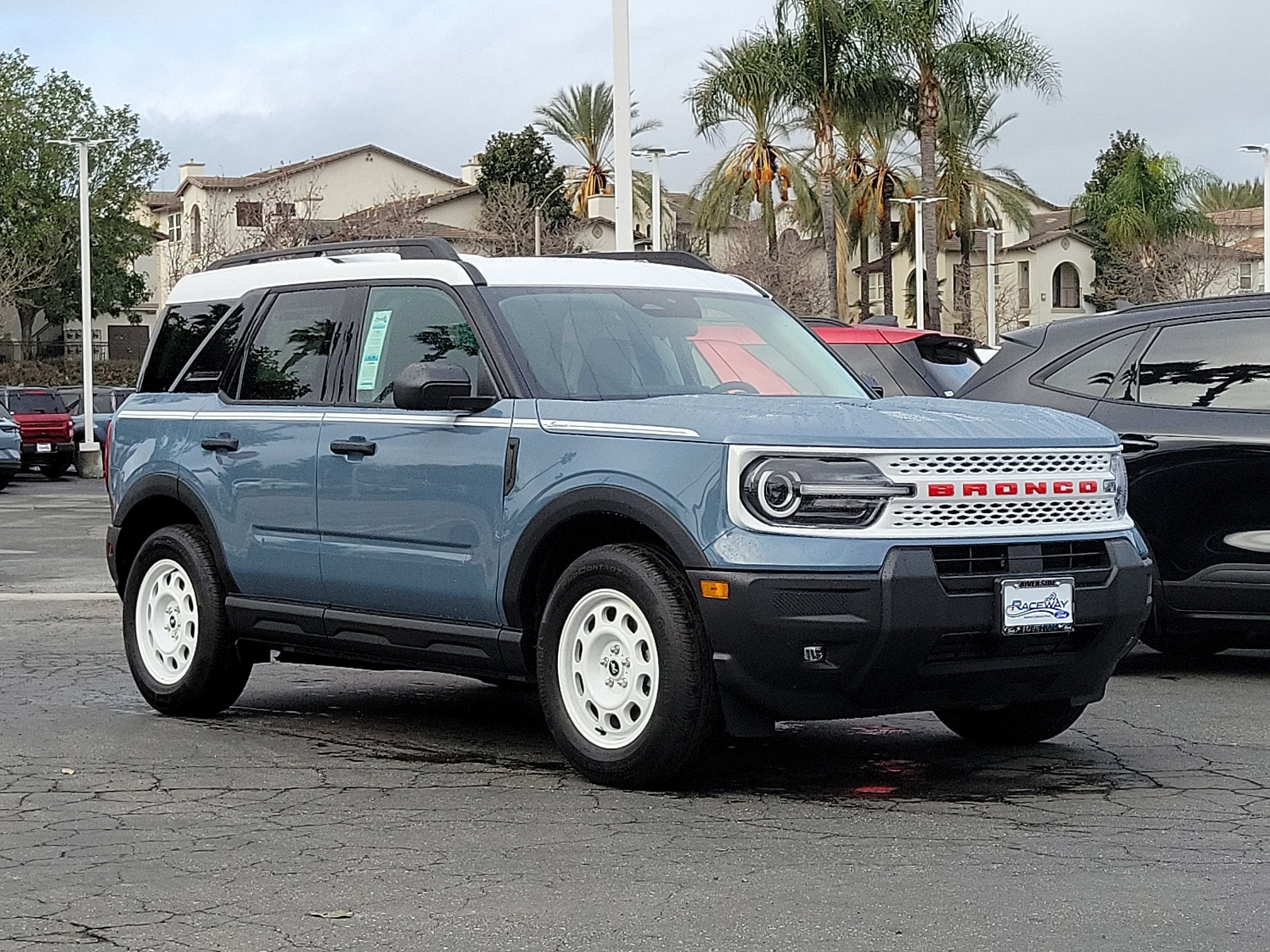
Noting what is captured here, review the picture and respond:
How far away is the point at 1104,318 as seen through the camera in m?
9.78

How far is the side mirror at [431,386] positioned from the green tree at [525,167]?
61219mm

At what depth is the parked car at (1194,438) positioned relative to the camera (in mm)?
9031

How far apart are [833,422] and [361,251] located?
2.75m

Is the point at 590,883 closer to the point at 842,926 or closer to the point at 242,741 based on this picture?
the point at 842,926

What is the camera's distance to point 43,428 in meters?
38.6

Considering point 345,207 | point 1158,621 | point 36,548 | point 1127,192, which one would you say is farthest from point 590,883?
point 345,207

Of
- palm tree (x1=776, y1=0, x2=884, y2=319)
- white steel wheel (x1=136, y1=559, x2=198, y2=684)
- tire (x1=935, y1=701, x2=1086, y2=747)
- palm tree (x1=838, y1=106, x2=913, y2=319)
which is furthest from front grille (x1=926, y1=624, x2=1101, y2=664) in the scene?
palm tree (x1=838, y1=106, x2=913, y2=319)

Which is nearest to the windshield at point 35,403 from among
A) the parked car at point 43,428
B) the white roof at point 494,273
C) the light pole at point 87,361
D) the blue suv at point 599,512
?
the parked car at point 43,428

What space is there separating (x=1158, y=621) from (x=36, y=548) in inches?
520

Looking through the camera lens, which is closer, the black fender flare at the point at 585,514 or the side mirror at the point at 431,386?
the black fender flare at the point at 585,514

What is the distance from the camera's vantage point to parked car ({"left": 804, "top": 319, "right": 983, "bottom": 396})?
39.8 ft

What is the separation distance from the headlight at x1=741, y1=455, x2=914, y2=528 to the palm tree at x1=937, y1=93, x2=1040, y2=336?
150 feet

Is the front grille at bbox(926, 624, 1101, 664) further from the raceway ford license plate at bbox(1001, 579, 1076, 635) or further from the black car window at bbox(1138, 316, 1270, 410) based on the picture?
the black car window at bbox(1138, 316, 1270, 410)

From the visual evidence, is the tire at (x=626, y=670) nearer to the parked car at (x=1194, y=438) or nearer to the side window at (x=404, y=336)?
the side window at (x=404, y=336)
